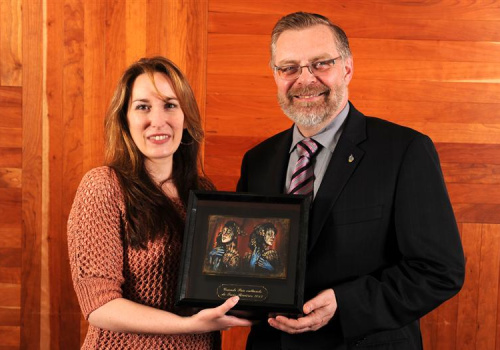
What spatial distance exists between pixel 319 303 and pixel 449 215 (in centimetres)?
41

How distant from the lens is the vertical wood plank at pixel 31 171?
9.00 feet

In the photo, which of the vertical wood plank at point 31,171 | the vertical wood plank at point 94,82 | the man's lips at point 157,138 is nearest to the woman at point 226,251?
the man's lips at point 157,138

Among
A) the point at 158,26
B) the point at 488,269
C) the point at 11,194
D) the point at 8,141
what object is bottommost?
the point at 488,269

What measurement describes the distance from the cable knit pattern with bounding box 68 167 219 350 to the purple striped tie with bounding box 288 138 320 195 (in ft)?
1.17

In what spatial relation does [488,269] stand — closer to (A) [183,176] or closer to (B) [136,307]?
(A) [183,176]

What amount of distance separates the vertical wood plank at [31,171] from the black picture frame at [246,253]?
1.52m

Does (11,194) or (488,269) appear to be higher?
(11,194)

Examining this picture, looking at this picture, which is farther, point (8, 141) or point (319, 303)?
point (8, 141)

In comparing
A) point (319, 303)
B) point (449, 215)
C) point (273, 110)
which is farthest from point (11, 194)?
point (449, 215)

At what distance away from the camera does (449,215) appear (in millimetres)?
1580

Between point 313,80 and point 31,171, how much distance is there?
63.0 inches

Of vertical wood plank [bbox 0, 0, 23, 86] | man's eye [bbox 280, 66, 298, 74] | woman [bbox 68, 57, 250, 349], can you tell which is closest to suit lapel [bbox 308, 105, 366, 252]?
man's eye [bbox 280, 66, 298, 74]

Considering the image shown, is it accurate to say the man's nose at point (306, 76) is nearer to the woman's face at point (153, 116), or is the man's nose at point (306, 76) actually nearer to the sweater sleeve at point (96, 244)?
the woman's face at point (153, 116)

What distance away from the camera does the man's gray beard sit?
1.72 m
